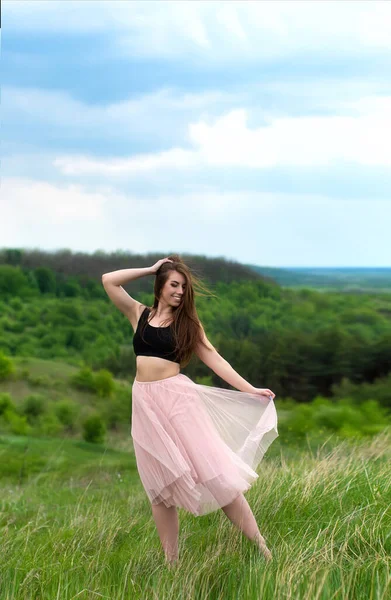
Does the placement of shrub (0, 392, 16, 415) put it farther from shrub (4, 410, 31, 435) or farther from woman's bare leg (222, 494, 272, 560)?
woman's bare leg (222, 494, 272, 560)

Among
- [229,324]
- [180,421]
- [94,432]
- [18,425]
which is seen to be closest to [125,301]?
[180,421]

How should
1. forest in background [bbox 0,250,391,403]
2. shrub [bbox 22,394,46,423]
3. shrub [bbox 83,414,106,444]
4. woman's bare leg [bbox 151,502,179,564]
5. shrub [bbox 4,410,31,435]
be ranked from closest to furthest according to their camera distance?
woman's bare leg [bbox 151,502,179,564]
shrub [bbox 83,414,106,444]
shrub [bbox 4,410,31,435]
shrub [bbox 22,394,46,423]
forest in background [bbox 0,250,391,403]

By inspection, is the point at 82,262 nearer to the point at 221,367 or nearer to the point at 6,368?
the point at 6,368

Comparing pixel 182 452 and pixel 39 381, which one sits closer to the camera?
pixel 182 452

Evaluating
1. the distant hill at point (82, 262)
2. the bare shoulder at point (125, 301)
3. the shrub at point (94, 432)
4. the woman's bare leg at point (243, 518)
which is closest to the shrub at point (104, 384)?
the shrub at point (94, 432)

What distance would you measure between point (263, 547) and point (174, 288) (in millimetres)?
1656

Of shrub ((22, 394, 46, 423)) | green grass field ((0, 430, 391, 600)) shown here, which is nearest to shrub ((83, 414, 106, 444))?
shrub ((22, 394, 46, 423))

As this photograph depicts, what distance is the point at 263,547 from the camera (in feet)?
15.6

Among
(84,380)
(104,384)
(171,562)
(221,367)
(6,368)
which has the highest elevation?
(221,367)

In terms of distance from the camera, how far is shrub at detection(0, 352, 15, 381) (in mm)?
30792

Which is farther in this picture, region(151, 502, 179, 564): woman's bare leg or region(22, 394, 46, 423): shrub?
region(22, 394, 46, 423): shrub

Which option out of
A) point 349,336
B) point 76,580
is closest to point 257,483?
point 76,580

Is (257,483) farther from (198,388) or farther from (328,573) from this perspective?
(328,573)

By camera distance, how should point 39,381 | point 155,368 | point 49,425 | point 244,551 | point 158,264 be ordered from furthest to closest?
point 39,381 < point 49,425 < point 158,264 < point 155,368 < point 244,551
